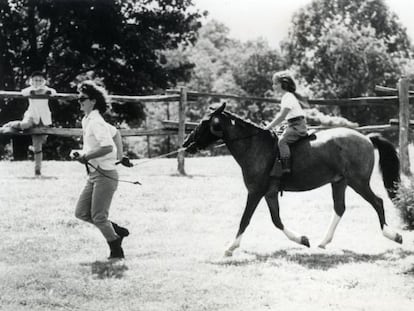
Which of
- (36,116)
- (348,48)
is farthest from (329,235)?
(348,48)

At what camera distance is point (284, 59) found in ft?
166

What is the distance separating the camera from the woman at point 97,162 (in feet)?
21.7

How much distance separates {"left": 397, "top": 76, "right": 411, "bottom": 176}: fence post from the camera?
41.8ft

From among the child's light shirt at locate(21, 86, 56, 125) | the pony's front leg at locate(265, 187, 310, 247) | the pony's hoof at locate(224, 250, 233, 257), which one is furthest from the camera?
the child's light shirt at locate(21, 86, 56, 125)

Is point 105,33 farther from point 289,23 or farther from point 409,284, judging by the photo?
point 289,23

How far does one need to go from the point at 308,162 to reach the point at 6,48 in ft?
66.3

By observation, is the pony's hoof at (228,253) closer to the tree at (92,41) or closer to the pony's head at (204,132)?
the pony's head at (204,132)

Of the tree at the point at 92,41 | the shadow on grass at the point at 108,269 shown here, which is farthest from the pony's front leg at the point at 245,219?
the tree at the point at 92,41

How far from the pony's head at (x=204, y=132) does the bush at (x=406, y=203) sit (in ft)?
10.5

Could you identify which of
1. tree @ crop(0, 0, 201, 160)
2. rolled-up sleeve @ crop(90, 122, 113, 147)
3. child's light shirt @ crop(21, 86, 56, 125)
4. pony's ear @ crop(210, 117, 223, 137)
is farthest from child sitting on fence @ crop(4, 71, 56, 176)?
tree @ crop(0, 0, 201, 160)

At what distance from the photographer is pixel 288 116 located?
774 cm

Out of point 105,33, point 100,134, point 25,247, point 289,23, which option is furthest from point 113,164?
point 289,23

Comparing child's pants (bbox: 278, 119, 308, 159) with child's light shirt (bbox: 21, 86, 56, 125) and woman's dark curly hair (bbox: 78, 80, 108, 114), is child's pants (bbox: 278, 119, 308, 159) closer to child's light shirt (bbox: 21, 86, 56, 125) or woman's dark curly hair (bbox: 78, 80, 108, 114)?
woman's dark curly hair (bbox: 78, 80, 108, 114)

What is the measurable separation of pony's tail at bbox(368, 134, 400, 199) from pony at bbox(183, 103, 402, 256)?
0.67 m
